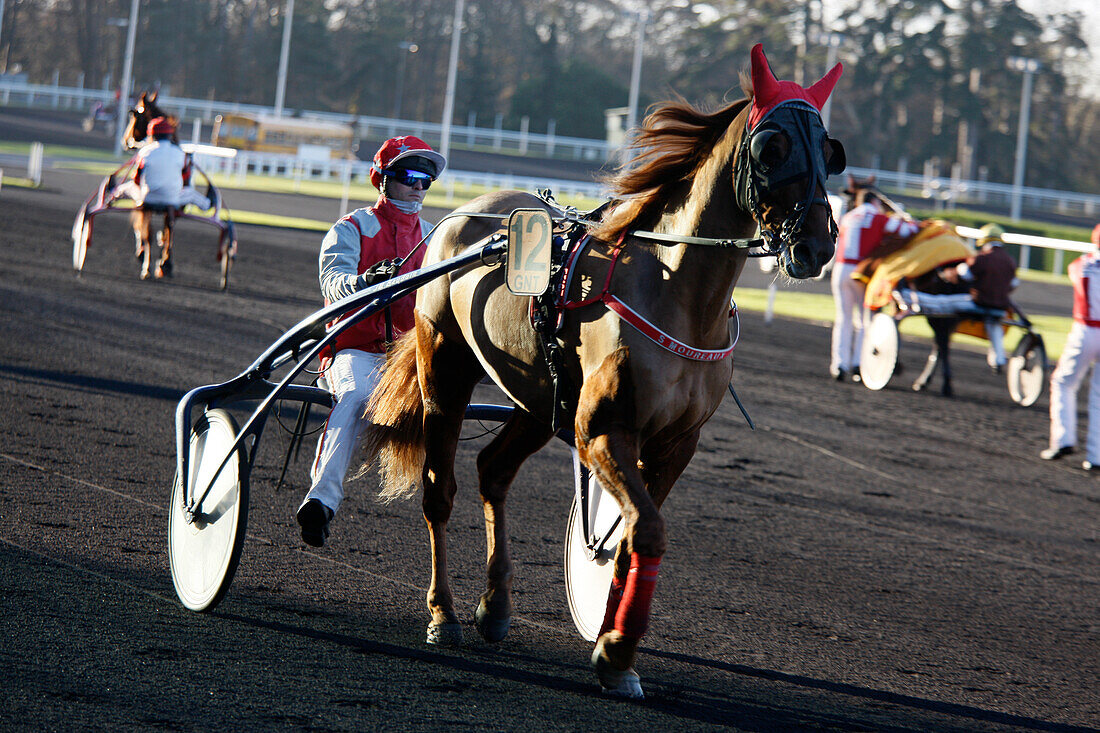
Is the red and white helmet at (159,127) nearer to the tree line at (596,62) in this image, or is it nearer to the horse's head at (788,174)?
the horse's head at (788,174)

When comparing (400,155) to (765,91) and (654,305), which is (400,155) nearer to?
(654,305)

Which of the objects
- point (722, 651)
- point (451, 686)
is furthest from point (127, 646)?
point (722, 651)

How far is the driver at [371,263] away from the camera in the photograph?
401cm

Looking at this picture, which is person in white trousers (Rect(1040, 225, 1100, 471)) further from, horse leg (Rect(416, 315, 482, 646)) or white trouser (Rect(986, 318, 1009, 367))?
horse leg (Rect(416, 315, 482, 646))

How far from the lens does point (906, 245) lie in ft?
37.5

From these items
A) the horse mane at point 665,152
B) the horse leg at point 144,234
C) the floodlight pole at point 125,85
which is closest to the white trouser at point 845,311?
the horse leg at point 144,234

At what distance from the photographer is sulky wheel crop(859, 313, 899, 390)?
10836 mm

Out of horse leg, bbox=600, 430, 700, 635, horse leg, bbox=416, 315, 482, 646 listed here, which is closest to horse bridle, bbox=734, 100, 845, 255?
horse leg, bbox=600, 430, 700, 635

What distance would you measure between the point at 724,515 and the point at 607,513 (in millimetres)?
2186

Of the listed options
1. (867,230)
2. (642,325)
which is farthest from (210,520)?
(867,230)

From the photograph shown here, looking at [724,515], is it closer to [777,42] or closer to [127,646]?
[127,646]

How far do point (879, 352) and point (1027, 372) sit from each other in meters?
1.46

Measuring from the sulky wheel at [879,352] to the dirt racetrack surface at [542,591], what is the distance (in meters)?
2.02

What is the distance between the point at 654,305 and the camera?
10.6ft
